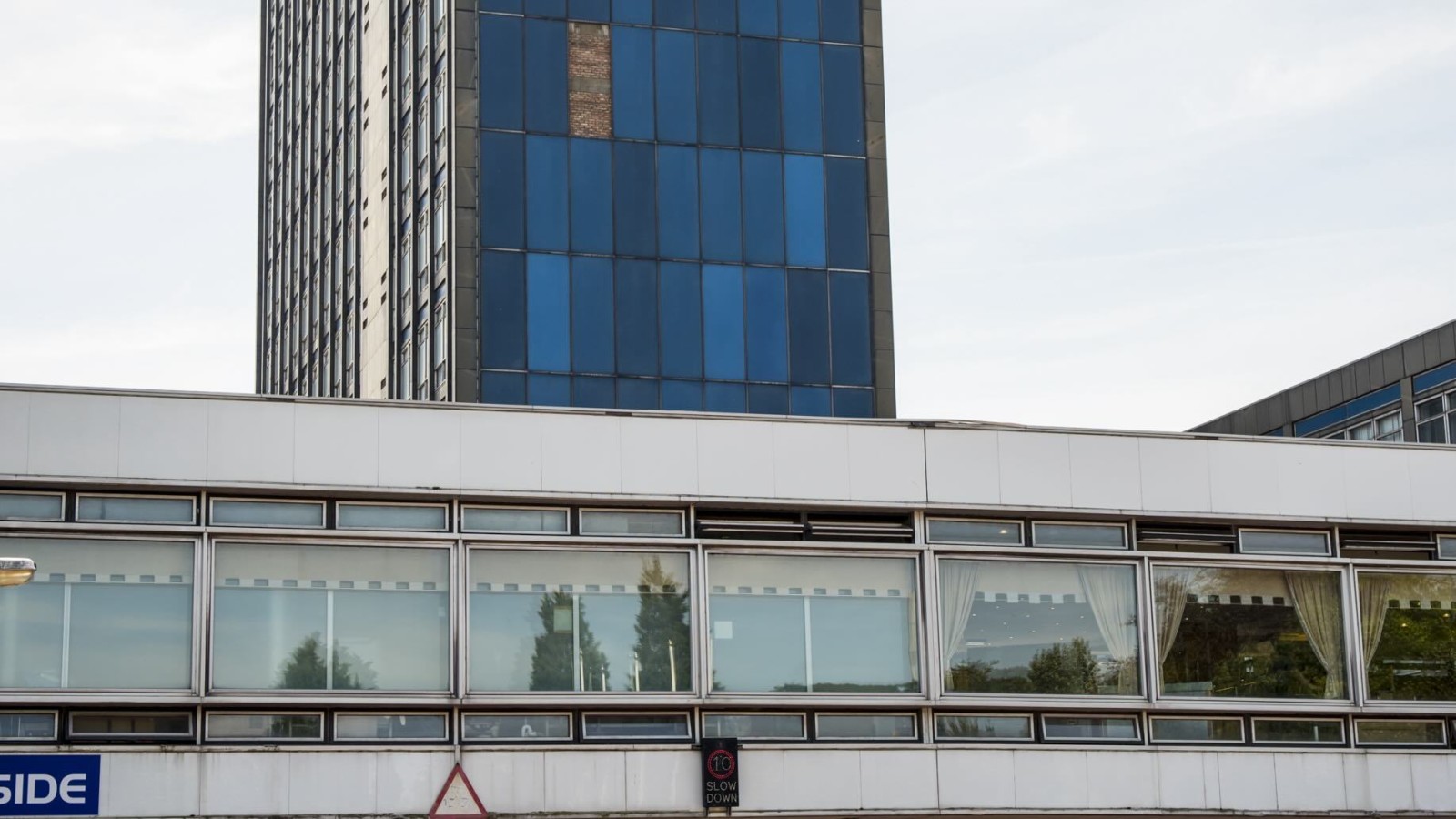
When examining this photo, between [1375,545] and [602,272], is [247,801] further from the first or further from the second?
[602,272]

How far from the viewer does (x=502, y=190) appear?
50000 mm

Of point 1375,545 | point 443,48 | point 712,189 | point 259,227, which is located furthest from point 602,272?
point 259,227

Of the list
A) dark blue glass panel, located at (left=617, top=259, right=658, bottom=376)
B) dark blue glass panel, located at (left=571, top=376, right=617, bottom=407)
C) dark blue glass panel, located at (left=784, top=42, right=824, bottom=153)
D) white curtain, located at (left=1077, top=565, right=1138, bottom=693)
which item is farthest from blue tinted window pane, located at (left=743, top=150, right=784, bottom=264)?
white curtain, located at (left=1077, top=565, right=1138, bottom=693)

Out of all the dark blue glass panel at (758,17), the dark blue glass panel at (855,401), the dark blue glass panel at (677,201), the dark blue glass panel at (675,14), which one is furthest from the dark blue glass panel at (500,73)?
the dark blue glass panel at (855,401)

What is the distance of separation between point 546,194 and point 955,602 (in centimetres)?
2956

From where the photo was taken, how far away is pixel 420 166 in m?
54.5

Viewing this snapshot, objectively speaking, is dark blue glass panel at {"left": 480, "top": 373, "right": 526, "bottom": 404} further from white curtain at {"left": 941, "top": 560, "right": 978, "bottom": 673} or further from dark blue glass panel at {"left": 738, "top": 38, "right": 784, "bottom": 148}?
white curtain at {"left": 941, "top": 560, "right": 978, "bottom": 673}

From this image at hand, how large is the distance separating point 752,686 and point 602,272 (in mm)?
29304

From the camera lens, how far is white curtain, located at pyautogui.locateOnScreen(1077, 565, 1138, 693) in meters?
22.5

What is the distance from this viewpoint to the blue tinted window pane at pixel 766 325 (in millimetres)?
50375

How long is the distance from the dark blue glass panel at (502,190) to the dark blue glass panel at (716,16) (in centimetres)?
547

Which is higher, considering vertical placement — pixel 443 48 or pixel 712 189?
pixel 443 48

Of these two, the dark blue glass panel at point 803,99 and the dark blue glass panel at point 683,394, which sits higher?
the dark blue glass panel at point 803,99

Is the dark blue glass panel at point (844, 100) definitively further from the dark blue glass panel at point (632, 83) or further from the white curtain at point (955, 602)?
the white curtain at point (955, 602)
